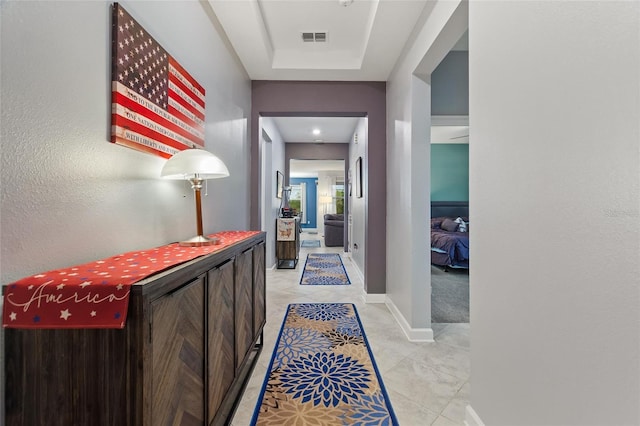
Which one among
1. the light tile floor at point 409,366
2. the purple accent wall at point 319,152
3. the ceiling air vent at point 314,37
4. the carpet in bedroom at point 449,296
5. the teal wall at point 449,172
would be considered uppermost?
the ceiling air vent at point 314,37

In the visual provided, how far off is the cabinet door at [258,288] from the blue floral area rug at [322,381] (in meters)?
0.29

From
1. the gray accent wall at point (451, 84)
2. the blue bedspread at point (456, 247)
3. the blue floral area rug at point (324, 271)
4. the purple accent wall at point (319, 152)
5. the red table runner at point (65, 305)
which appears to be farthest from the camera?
the purple accent wall at point (319, 152)

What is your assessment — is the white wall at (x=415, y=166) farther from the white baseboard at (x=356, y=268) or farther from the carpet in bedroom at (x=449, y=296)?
the white baseboard at (x=356, y=268)

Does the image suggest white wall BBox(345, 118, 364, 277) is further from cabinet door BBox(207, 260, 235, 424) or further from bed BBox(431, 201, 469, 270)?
cabinet door BBox(207, 260, 235, 424)

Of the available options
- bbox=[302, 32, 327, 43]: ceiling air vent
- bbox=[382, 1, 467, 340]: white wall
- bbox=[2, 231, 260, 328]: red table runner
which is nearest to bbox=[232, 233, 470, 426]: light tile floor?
bbox=[382, 1, 467, 340]: white wall

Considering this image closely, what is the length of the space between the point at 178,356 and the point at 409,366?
1630 mm

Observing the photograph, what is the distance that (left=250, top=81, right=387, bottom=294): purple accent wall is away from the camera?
3201mm

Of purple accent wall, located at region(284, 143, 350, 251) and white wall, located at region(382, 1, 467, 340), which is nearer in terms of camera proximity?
white wall, located at region(382, 1, 467, 340)

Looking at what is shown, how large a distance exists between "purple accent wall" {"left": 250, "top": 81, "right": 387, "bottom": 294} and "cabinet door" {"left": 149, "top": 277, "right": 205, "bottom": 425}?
7.36ft

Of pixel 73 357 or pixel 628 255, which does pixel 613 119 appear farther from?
pixel 73 357

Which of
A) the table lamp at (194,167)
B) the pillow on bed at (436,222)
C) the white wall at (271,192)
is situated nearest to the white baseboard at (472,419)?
the table lamp at (194,167)

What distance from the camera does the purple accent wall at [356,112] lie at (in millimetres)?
3201

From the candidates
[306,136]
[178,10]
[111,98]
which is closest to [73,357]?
[111,98]

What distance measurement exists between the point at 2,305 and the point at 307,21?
2691 millimetres
